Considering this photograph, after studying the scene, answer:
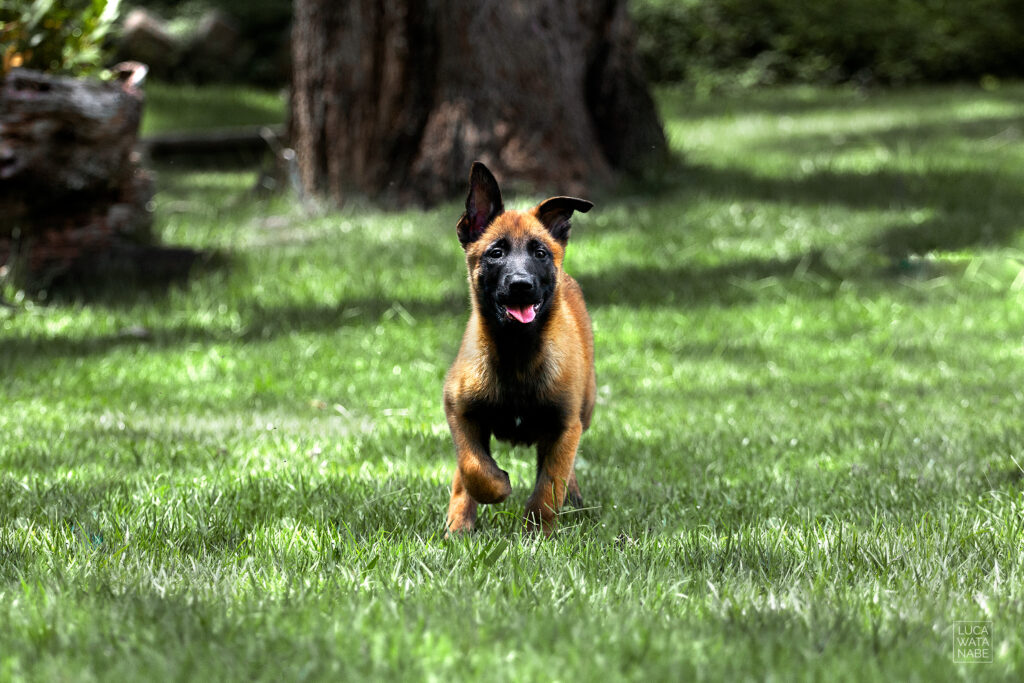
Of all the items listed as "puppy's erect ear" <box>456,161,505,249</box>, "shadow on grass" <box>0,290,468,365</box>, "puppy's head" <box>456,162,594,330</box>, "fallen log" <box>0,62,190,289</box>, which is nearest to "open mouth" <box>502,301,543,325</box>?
"puppy's head" <box>456,162,594,330</box>

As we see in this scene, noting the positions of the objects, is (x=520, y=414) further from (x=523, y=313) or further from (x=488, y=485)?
(x=523, y=313)

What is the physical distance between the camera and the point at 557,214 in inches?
146

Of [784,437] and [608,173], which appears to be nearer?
[784,437]

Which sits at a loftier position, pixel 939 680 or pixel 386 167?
pixel 939 680

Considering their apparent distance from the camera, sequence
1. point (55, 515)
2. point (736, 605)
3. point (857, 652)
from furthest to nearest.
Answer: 1. point (55, 515)
2. point (736, 605)
3. point (857, 652)

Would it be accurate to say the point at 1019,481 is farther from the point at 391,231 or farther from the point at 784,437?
the point at 391,231

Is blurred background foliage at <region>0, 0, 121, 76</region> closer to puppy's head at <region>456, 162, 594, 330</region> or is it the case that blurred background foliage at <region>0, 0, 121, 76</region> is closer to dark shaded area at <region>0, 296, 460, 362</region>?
dark shaded area at <region>0, 296, 460, 362</region>

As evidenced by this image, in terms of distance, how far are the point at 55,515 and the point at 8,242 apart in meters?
4.55

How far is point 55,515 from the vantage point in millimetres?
3695

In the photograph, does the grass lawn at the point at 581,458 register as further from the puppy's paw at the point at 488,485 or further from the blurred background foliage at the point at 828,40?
the blurred background foliage at the point at 828,40

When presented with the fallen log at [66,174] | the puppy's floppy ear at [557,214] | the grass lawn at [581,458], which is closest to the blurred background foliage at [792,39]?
the grass lawn at [581,458]

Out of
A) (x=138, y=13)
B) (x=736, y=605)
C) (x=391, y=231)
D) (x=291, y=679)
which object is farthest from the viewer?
(x=138, y=13)

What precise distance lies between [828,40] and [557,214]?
1953cm

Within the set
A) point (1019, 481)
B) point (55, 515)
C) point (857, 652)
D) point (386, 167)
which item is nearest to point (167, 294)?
point (386, 167)
